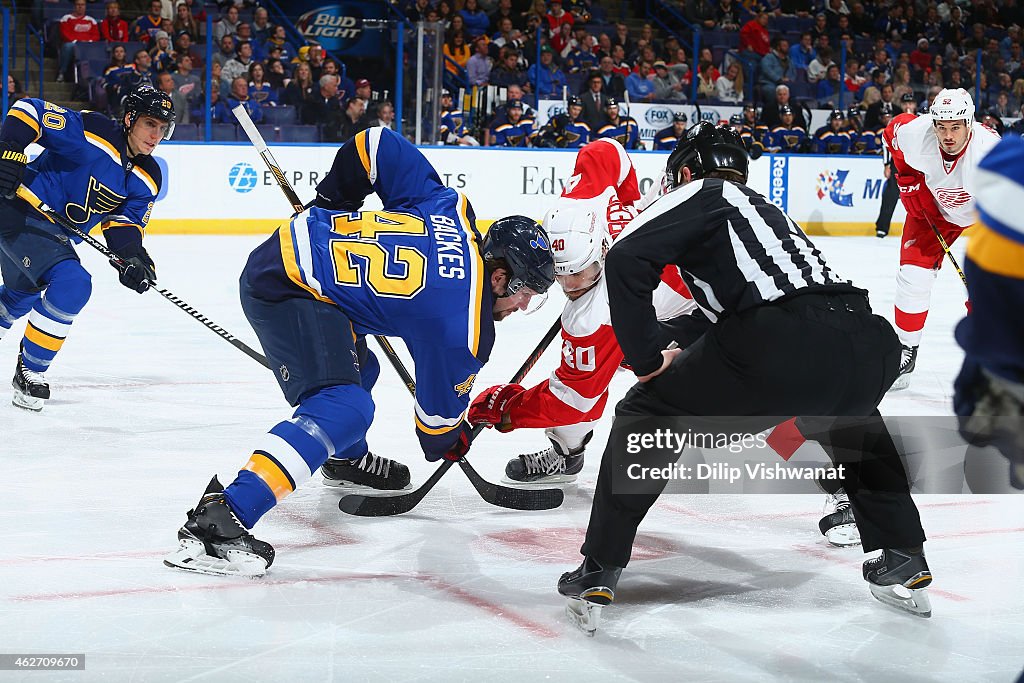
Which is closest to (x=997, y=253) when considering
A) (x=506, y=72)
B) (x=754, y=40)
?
(x=506, y=72)

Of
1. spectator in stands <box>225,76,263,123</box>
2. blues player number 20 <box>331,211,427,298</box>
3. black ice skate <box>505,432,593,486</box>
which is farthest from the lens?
spectator in stands <box>225,76,263,123</box>

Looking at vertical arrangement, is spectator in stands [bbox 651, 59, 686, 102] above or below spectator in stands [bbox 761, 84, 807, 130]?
above

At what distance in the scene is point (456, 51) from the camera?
37.9 ft

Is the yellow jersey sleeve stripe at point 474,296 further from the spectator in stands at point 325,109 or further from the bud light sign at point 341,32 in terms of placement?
the bud light sign at point 341,32

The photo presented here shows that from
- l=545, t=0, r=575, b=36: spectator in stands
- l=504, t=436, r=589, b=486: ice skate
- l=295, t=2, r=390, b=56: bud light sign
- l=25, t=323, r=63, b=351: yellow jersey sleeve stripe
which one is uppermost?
l=545, t=0, r=575, b=36: spectator in stands

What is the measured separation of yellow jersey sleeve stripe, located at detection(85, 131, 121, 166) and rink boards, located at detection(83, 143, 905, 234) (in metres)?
5.24

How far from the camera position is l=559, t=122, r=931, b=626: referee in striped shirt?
2176 mm

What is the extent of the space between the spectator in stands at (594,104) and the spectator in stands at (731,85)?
200 centimetres

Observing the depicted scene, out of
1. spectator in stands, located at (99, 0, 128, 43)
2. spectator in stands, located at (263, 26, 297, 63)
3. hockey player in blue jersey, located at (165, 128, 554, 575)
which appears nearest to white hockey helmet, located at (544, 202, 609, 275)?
hockey player in blue jersey, located at (165, 128, 554, 575)

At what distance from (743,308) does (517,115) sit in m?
8.65

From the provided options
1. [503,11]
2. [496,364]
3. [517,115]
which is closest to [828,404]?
[496,364]

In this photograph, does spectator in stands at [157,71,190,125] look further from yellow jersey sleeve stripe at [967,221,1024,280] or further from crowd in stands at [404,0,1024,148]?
yellow jersey sleeve stripe at [967,221,1024,280]

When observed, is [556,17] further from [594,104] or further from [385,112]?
[385,112]

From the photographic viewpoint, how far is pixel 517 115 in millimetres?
10633
